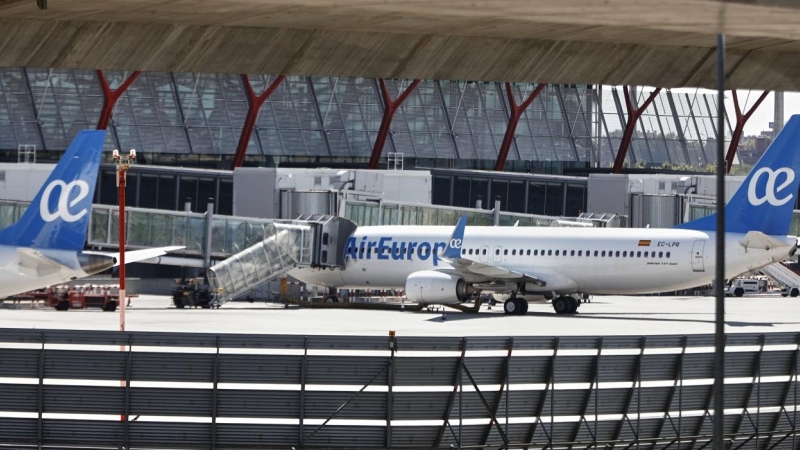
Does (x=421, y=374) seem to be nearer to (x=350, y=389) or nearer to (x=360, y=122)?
(x=350, y=389)

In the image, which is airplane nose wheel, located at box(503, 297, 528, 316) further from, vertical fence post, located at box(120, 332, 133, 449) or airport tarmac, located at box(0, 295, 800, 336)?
vertical fence post, located at box(120, 332, 133, 449)

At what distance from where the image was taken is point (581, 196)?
79.2 meters

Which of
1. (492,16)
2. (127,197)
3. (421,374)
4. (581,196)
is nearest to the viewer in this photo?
(492,16)

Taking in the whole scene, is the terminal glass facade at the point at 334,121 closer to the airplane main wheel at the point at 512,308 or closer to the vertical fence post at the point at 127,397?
the airplane main wheel at the point at 512,308

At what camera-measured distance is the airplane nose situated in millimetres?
31391

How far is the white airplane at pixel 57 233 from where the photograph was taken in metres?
30.9

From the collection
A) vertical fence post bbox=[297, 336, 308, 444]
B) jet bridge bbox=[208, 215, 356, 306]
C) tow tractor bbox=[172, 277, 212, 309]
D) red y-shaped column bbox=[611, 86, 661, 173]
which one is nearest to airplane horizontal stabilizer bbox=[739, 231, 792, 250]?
jet bridge bbox=[208, 215, 356, 306]

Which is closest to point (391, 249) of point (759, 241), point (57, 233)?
point (759, 241)

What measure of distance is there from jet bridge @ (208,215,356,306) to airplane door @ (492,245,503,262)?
21.5 ft

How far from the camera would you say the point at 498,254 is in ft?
165

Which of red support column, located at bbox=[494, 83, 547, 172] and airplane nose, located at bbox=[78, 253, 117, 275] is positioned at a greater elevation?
red support column, located at bbox=[494, 83, 547, 172]

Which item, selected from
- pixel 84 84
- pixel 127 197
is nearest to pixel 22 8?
pixel 127 197

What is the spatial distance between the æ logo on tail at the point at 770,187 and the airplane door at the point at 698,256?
2.33 metres

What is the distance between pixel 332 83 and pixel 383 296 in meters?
25.1
